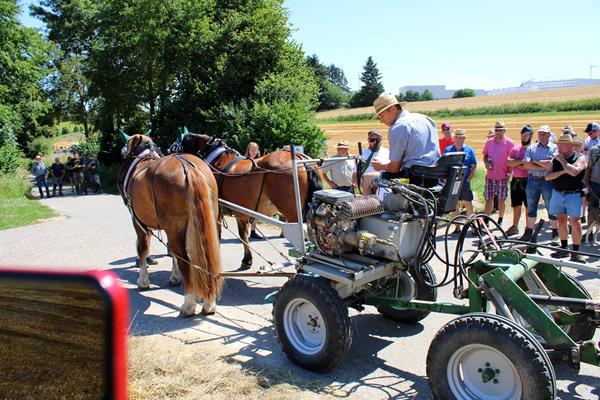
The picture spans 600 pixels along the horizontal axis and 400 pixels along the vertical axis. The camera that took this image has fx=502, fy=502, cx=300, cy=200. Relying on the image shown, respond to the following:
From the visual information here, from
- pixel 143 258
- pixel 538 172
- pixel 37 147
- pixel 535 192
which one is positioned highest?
pixel 37 147

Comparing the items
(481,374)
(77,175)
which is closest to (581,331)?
(481,374)

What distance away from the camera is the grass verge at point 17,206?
13195 millimetres

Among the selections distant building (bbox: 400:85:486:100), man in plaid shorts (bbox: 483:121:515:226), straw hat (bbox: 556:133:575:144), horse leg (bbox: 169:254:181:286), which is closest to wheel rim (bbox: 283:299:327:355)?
horse leg (bbox: 169:254:181:286)

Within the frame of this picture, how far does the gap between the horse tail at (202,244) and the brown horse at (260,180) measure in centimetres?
125

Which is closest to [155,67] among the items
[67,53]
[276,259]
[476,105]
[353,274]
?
[67,53]

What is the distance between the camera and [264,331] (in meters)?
5.29

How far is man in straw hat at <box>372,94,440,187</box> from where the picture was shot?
4.61m

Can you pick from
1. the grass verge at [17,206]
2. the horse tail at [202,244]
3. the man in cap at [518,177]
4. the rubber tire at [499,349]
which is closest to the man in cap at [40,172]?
the grass verge at [17,206]

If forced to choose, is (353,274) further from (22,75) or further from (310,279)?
(22,75)

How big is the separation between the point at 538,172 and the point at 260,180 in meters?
4.74

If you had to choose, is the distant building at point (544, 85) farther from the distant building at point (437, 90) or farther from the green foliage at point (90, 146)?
the green foliage at point (90, 146)

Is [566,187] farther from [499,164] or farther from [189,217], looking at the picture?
[189,217]

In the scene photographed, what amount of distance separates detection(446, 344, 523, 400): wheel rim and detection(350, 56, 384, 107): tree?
76414 mm

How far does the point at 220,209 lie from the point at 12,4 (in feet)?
74.3
